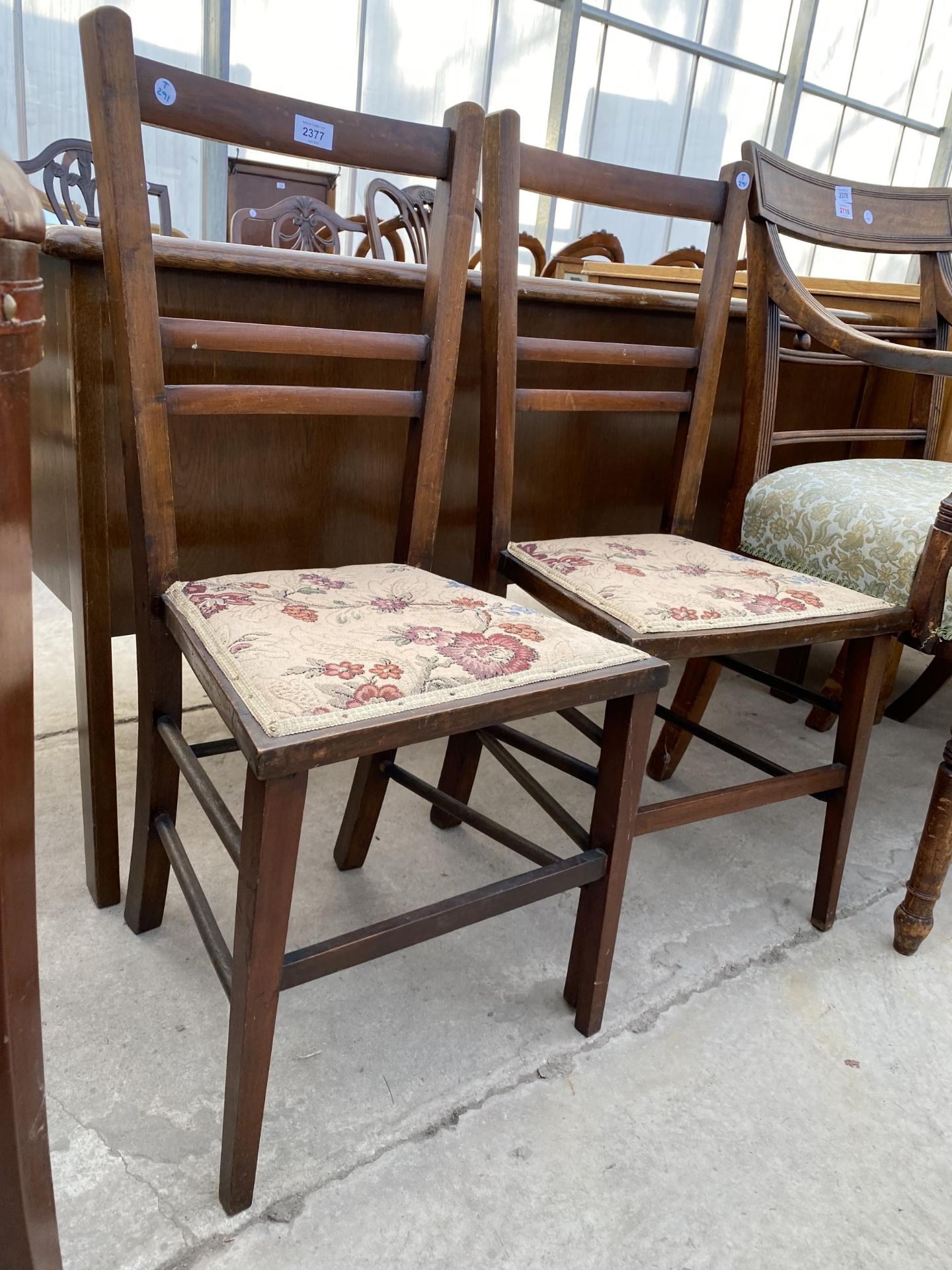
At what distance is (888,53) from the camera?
845 cm

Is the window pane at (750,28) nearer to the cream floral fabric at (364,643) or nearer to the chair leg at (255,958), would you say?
the cream floral fabric at (364,643)

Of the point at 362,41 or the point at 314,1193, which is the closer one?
the point at 314,1193

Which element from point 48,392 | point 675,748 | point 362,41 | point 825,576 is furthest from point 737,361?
point 362,41

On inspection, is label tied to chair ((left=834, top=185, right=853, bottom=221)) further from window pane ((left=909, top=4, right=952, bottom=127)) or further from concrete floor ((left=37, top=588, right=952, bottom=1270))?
window pane ((left=909, top=4, right=952, bottom=127))

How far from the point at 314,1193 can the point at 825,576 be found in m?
1.09

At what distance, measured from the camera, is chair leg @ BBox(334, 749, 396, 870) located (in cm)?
126

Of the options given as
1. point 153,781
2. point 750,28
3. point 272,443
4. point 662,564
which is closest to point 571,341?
point 662,564

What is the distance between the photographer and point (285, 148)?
0.95 m

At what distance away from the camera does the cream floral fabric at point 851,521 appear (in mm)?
1274

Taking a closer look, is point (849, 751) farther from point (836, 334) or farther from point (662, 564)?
point (836, 334)

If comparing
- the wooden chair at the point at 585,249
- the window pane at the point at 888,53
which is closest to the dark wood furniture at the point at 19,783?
the wooden chair at the point at 585,249

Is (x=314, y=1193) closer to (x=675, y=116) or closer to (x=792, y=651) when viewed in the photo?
(x=792, y=651)

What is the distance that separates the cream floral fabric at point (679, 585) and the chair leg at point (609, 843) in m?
0.12

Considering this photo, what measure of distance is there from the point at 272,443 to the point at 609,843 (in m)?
0.71
